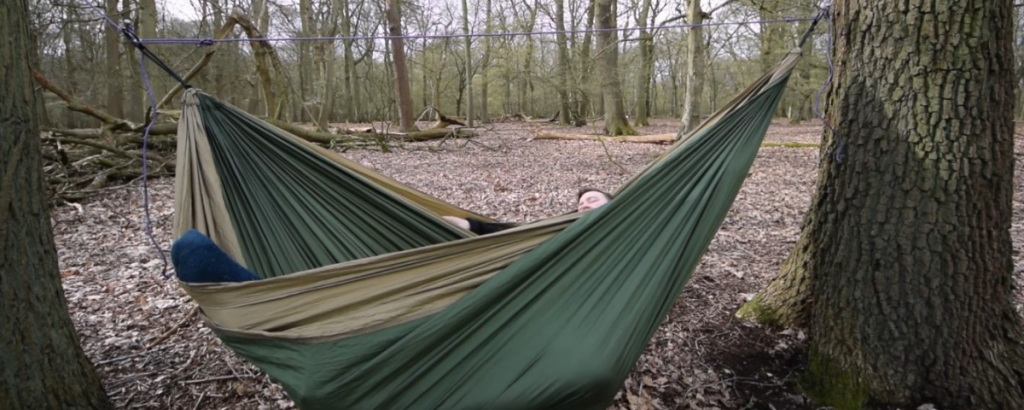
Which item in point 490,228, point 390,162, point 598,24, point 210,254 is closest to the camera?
point 210,254

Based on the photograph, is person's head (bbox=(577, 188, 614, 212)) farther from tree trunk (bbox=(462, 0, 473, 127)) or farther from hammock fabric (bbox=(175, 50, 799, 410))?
tree trunk (bbox=(462, 0, 473, 127))

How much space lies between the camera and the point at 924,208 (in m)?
1.34

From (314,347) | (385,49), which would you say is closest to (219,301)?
(314,347)

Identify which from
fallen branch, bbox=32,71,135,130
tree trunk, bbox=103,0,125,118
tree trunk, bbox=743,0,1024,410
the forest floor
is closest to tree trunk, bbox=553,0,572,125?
the forest floor

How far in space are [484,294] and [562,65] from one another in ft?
36.1

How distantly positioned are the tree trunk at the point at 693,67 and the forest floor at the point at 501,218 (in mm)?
2588

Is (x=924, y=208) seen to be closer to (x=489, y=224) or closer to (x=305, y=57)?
(x=489, y=224)

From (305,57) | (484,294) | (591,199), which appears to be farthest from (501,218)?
(305,57)

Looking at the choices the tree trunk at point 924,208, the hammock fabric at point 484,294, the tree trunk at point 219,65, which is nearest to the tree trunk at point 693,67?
the tree trunk at point 924,208

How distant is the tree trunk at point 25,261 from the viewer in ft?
3.78

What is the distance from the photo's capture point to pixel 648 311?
1225mm

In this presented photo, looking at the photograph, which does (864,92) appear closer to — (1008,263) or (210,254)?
(1008,263)

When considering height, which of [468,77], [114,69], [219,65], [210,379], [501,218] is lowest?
[210,379]

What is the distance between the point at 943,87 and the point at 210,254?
1.78 metres
